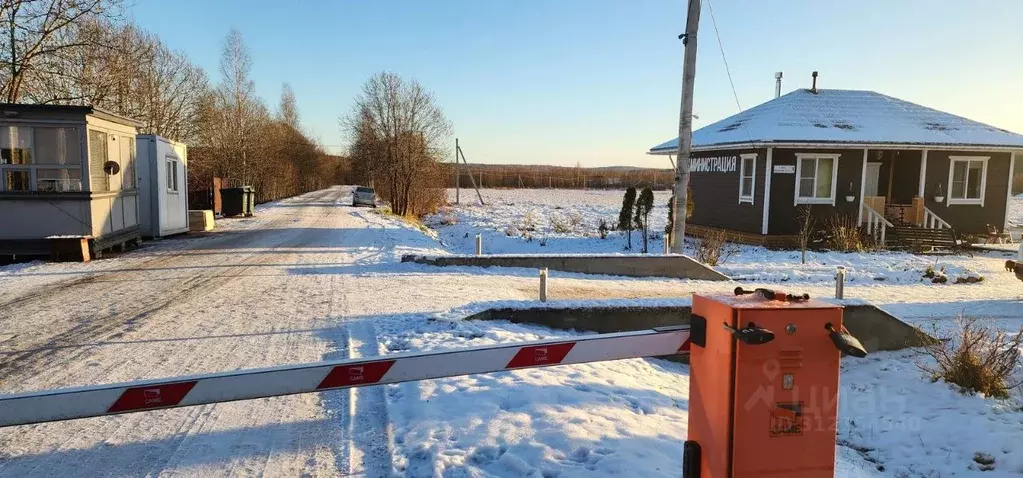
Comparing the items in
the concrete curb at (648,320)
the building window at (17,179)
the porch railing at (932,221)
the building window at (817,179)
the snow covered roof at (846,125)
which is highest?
the snow covered roof at (846,125)

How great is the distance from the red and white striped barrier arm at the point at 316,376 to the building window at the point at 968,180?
23553 mm

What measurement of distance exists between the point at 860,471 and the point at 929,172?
20.1 meters

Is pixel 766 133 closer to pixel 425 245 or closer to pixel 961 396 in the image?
pixel 425 245

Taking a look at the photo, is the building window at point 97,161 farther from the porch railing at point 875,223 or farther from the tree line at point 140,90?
the porch railing at point 875,223

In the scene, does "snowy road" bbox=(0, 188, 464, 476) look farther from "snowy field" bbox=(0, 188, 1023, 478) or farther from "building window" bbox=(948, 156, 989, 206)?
"building window" bbox=(948, 156, 989, 206)

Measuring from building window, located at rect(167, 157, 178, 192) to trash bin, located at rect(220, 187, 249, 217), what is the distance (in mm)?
8948

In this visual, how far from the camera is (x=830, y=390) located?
2.82 meters

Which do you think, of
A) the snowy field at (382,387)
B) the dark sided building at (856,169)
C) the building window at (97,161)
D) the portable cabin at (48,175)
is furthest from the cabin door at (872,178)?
the portable cabin at (48,175)

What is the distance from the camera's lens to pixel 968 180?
71.5 feet

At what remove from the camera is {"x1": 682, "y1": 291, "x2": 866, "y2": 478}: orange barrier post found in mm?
2707

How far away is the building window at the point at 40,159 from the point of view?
1209cm

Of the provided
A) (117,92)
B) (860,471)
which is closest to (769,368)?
(860,471)

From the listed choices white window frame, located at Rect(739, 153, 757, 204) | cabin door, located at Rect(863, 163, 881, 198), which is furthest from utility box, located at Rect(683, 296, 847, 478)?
cabin door, located at Rect(863, 163, 881, 198)

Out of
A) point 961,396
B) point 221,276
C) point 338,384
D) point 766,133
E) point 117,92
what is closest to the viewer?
point 338,384
